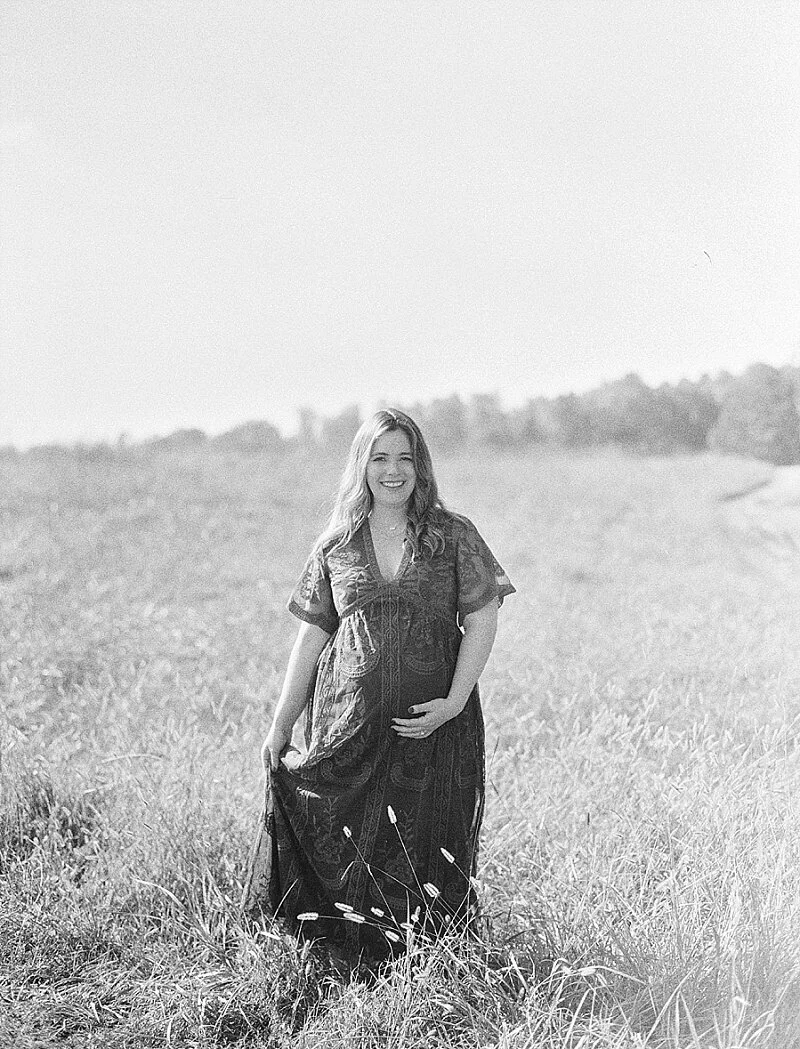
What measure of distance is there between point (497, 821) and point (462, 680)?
38.4 inches

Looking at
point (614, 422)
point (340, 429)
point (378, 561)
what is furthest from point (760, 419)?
point (378, 561)

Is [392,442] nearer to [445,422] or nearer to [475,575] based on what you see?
[475,575]

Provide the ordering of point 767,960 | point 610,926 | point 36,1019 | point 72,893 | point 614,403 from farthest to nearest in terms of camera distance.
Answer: point 614,403 < point 72,893 < point 36,1019 < point 610,926 < point 767,960

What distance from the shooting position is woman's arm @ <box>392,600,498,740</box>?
2012 mm

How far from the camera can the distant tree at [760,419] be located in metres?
6.00

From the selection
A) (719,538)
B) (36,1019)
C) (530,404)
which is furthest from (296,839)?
(530,404)

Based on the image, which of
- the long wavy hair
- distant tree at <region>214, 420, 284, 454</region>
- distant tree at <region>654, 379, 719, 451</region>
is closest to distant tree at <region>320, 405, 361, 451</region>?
distant tree at <region>214, 420, 284, 454</region>

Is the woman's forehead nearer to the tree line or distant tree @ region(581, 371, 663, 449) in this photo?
the tree line

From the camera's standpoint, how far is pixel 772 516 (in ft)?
20.6

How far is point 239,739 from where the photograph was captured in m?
3.69

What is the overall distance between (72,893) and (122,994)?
430 millimetres

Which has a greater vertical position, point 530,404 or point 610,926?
point 530,404

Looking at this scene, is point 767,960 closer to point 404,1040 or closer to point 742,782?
point 404,1040

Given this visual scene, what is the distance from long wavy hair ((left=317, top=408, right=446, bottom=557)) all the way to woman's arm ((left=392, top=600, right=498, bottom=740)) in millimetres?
188
